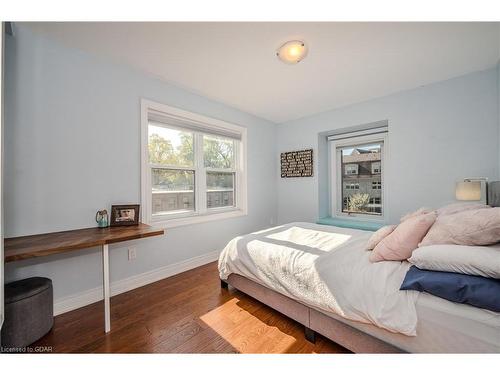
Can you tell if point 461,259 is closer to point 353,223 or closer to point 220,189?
point 353,223

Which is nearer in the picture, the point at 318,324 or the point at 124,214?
the point at 318,324

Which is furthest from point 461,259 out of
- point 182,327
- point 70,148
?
point 70,148

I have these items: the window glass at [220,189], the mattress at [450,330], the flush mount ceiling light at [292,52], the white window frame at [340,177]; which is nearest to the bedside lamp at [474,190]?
the white window frame at [340,177]

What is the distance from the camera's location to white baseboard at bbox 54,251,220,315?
179 centimetres

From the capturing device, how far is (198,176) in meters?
2.91

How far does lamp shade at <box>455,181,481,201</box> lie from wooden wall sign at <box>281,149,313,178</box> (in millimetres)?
1875

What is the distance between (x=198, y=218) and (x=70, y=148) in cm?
158

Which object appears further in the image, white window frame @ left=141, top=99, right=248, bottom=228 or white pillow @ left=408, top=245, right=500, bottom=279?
white window frame @ left=141, top=99, right=248, bottom=228

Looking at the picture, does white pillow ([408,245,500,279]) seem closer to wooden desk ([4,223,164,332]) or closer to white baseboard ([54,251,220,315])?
wooden desk ([4,223,164,332])

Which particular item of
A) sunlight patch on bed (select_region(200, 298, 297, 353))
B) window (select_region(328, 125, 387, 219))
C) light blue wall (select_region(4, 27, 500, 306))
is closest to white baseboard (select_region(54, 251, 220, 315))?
light blue wall (select_region(4, 27, 500, 306))

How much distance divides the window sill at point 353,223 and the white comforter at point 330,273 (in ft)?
3.20

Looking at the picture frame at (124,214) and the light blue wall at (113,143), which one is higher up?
the light blue wall at (113,143)

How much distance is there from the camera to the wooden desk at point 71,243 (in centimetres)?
126

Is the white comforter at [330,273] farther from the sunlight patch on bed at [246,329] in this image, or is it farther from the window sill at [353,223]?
the window sill at [353,223]
